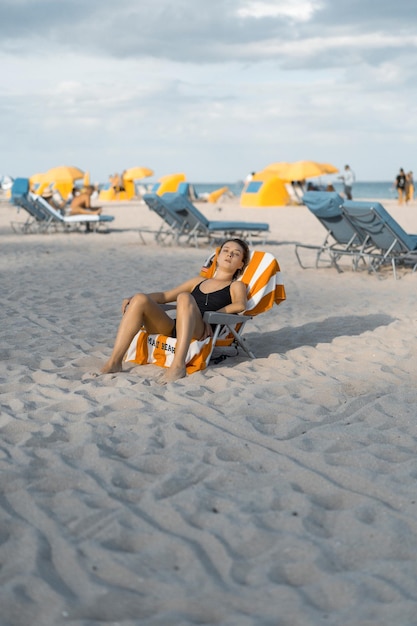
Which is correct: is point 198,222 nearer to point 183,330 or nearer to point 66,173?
point 183,330

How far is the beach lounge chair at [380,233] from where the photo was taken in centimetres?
845

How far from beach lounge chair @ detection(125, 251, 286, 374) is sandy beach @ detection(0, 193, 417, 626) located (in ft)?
0.40

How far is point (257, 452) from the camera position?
127 inches

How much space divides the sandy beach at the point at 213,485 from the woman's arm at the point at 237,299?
372mm

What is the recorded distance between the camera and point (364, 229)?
8969 mm

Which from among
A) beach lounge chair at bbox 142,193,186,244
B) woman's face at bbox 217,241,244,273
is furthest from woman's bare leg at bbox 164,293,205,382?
beach lounge chair at bbox 142,193,186,244

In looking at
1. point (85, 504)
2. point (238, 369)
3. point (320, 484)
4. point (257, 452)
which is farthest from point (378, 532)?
point (238, 369)

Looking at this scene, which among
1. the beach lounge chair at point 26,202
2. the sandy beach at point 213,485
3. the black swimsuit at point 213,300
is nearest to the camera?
the sandy beach at point 213,485

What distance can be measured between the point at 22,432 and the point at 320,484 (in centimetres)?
143

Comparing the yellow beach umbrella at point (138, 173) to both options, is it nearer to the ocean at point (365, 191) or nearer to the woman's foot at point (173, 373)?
the ocean at point (365, 191)

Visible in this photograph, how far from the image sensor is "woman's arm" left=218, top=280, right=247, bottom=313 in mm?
4773

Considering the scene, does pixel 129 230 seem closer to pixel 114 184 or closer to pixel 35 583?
pixel 35 583

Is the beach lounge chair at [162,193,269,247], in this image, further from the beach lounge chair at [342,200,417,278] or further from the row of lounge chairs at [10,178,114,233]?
the beach lounge chair at [342,200,417,278]

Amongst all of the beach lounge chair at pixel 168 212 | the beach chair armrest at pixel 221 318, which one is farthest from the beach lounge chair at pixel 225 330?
the beach lounge chair at pixel 168 212
